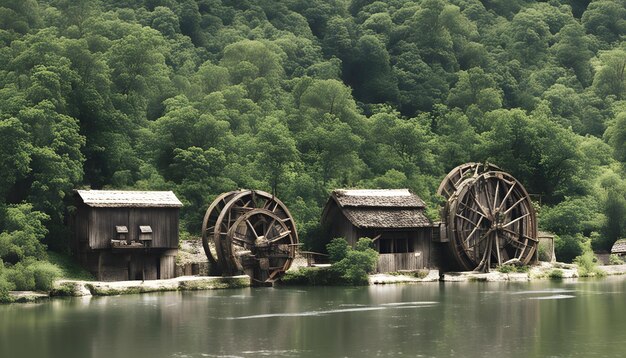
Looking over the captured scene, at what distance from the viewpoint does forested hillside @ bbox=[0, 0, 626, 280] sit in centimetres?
6262

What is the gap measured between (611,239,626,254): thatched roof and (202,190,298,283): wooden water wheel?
23385 mm

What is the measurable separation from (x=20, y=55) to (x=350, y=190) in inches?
906

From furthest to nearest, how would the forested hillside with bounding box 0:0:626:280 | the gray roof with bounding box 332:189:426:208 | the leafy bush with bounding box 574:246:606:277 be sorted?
the leafy bush with bounding box 574:246:606:277 → the forested hillside with bounding box 0:0:626:280 → the gray roof with bounding box 332:189:426:208

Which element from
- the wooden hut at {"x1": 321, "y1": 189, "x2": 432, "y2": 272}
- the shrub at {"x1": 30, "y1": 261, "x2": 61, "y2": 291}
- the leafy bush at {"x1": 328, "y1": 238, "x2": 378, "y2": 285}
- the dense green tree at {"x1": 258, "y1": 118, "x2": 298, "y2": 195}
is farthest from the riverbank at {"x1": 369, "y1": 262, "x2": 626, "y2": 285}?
the shrub at {"x1": 30, "y1": 261, "x2": 61, "y2": 291}

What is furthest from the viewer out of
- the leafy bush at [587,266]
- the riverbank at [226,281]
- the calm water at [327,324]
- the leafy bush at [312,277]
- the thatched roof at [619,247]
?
the thatched roof at [619,247]

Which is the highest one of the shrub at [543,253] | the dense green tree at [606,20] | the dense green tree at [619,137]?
the dense green tree at [606,20]

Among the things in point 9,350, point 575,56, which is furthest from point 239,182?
point 575,56

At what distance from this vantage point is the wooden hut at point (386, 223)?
196 ft

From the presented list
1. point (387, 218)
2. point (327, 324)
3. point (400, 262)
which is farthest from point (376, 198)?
point (327, 324)

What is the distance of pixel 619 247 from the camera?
71750mm

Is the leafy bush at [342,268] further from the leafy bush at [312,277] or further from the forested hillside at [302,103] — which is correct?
the forested hillside at [302,103]

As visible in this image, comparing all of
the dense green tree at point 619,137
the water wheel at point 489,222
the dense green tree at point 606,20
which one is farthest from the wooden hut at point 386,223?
the dense green tree at point 606,20

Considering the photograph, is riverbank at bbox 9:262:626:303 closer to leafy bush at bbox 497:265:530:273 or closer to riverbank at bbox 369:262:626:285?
riverbank at bbox 369:262:626:285

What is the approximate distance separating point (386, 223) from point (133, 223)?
13.5 metres
